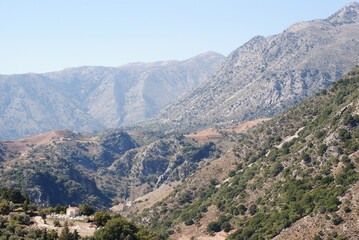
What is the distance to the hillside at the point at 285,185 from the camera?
9862 centimetres

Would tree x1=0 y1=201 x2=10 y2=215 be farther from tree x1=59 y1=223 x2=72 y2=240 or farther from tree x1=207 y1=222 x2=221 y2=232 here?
tree x1=207 y1=222 x2=221 y2=232

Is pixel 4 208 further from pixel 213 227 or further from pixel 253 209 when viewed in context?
pixel 253 209

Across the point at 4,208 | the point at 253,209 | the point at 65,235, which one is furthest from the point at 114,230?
the point at 253,209

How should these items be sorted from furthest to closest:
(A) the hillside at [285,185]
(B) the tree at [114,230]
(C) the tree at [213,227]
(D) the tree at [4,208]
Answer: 1. (C) the tree at [213,227]
2. (A) the hillside at [285,185]
3. (D) the tree at [4,208]
4. (B) the tree at [114,230]

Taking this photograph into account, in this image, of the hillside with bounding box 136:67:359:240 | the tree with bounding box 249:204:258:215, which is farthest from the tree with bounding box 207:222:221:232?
the tree with bounding box 249:204:258:215

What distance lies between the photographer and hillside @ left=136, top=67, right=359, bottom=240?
98625 mm

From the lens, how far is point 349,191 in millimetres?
99062

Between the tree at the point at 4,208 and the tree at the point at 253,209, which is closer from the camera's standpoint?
the tree at the point at 4,208

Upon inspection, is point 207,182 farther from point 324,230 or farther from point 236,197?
point 324,230

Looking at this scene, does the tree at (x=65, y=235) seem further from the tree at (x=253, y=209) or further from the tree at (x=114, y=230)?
the tree at (x=253, y=209)

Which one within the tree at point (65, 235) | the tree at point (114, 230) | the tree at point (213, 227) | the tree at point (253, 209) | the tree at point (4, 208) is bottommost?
the tree at point (213, 227)

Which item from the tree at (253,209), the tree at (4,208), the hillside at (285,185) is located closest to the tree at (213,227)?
the hillside at (285,185)

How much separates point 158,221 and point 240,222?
4128 centimetres

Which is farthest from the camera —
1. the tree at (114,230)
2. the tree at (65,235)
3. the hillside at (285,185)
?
the hillside at (285,185)
